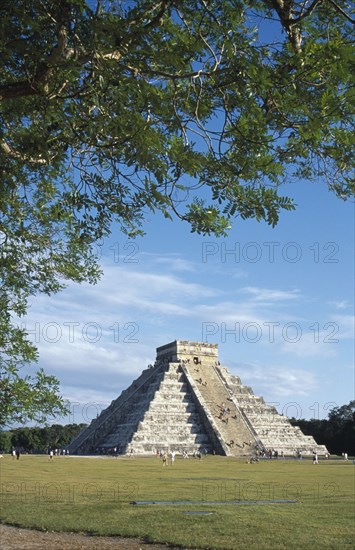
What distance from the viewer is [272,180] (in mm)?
6176

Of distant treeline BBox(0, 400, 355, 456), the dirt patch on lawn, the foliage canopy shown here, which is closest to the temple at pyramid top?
distant treeline BBox(0, 400, 355, 456)

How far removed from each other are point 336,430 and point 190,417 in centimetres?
2237

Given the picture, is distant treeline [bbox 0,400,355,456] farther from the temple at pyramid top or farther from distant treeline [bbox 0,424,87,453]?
the temple at pyramid top

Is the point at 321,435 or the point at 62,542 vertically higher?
the point at 62,542

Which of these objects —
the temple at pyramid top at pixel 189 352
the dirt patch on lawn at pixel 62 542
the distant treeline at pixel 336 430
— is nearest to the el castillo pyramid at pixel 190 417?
the temple at pyramid top at pixel 189 352

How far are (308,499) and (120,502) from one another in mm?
5191

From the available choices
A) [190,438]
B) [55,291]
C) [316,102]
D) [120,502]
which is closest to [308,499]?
[120,502]

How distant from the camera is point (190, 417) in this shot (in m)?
55.2

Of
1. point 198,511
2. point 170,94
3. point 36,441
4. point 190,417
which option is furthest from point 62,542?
point 36,441

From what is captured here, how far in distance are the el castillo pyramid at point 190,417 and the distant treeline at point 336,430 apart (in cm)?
694

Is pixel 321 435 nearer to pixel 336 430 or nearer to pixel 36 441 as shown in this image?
pixel 336 430

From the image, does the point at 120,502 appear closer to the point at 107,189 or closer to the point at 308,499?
the point at 308,499

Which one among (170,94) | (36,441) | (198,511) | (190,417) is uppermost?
(170,94)

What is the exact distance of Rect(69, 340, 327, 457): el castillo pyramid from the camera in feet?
Answer: 169
